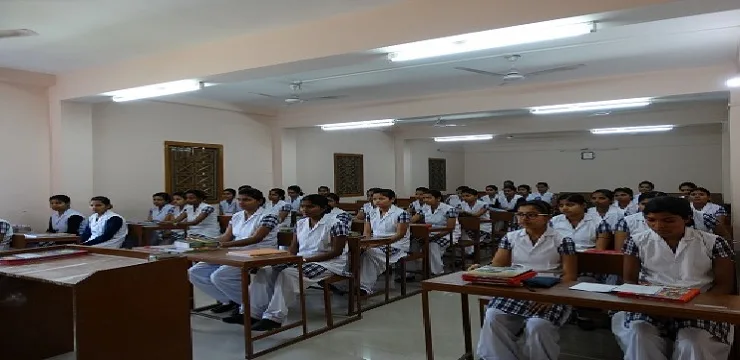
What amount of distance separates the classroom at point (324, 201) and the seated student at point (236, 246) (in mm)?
21

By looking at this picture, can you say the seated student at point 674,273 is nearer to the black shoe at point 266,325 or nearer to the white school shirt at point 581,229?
the white school shirt at point 581,229

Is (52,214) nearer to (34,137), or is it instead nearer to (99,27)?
(34,137)

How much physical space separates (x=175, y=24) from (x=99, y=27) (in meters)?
0.70

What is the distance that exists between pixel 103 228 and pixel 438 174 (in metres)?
10.9

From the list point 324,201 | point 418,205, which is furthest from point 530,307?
point 418,205

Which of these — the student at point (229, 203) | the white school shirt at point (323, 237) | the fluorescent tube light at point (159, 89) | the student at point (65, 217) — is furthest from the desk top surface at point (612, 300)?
the student at point (229, 203)

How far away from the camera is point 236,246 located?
5148mm

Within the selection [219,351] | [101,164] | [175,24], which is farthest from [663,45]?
[101,164]

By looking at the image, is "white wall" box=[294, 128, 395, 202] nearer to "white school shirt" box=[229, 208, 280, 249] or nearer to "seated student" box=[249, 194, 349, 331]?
Result: "white school shirt" box=[229, 208, 280, 249]

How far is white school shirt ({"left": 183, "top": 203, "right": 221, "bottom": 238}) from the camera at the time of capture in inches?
313

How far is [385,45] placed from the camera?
14.5ft

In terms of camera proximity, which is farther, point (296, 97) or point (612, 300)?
point (296, 97)

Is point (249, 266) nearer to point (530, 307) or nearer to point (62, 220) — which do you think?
point (530, 307)

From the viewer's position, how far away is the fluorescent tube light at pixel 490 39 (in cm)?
391
